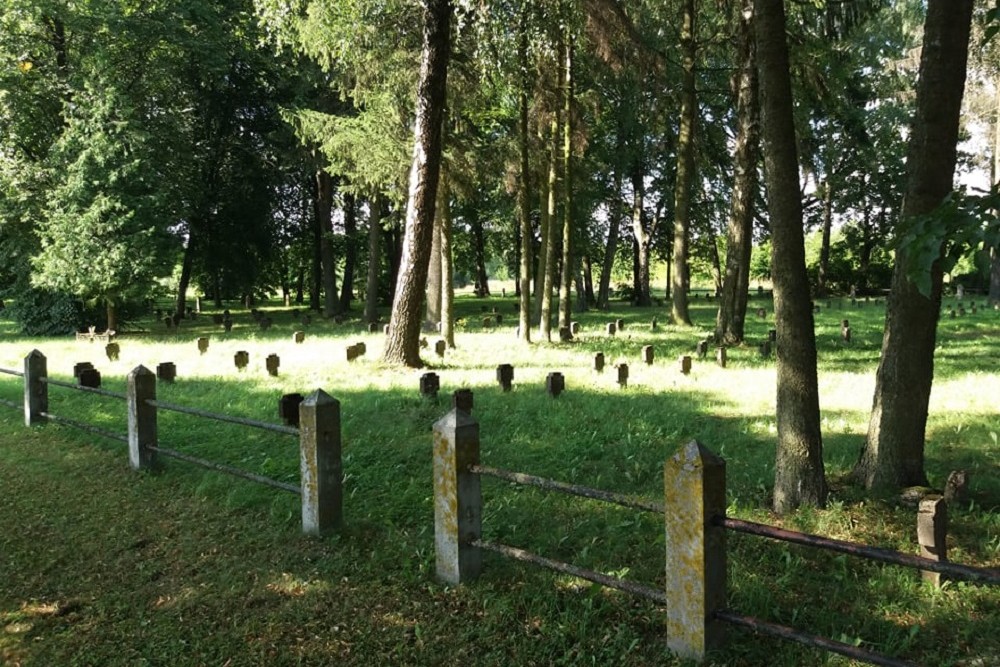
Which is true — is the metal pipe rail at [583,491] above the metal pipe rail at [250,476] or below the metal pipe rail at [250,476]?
above

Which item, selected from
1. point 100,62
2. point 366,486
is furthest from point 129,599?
point 100,62

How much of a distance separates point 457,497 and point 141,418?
4.25 meters

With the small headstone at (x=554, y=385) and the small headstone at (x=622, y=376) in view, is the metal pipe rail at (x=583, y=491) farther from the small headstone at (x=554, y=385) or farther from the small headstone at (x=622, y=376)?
the small headstone at (x=622, y=376)

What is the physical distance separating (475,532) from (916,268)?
302 cm

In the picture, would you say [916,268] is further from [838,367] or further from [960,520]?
[838,367]

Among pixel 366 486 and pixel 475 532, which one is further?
pixel 366 486

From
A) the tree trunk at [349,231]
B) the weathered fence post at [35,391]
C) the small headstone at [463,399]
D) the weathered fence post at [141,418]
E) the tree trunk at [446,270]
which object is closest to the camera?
the weathered fence post at [141,418]

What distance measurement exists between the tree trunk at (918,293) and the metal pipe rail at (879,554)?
2.81 m

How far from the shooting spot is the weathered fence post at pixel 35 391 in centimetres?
909

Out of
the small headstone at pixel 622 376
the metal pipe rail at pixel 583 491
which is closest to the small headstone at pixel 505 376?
the small headstone at pixel 622 376

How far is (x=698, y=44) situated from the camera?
18.6 meters

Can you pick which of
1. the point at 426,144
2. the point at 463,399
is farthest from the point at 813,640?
the point at 426,144

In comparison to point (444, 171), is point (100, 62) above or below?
above

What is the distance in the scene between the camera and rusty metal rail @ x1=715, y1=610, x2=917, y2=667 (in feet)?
8.70
